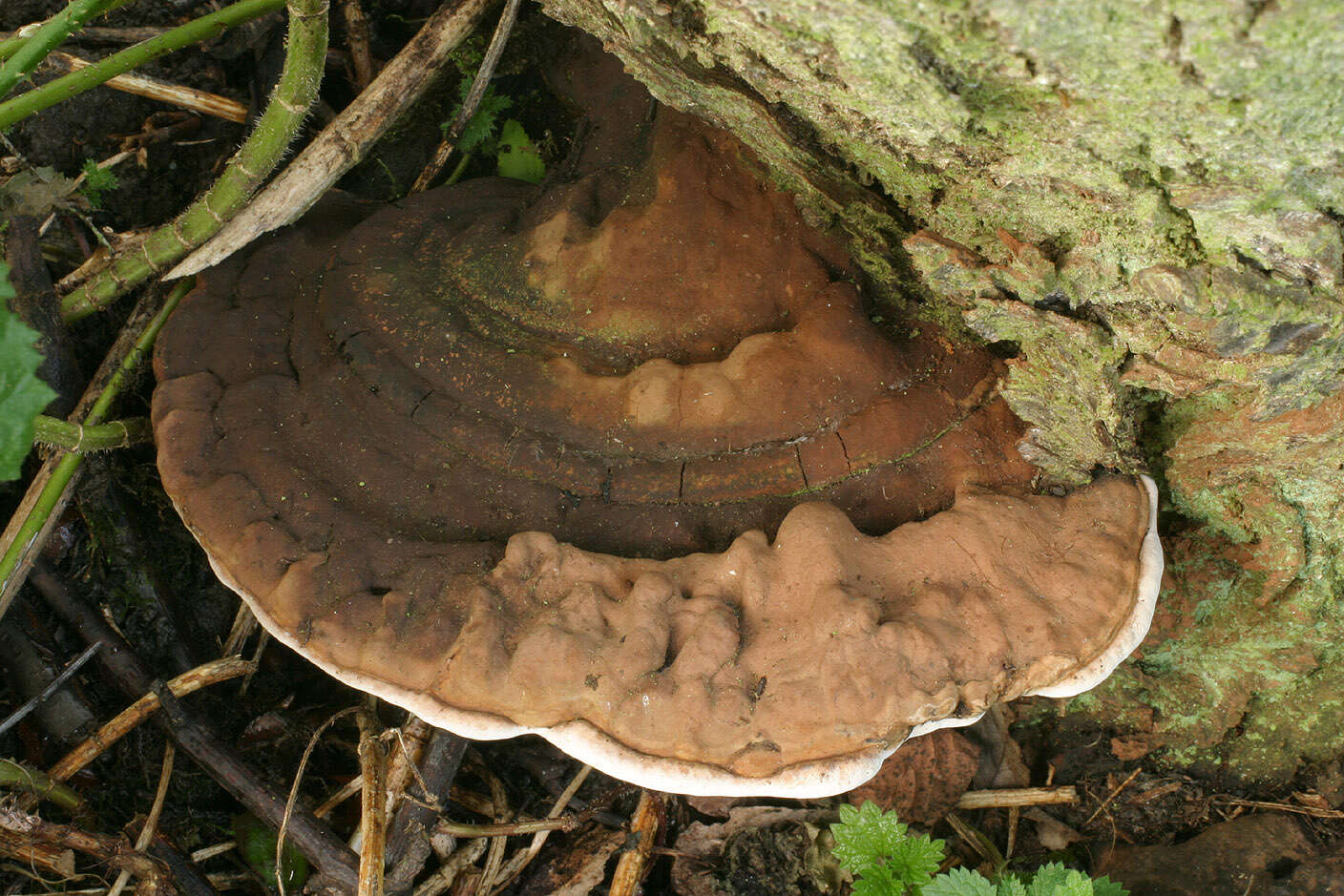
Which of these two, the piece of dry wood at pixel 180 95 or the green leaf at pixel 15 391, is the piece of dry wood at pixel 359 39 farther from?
the green leaf at pixel 15 391

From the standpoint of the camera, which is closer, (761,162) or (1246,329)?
(1246,329)

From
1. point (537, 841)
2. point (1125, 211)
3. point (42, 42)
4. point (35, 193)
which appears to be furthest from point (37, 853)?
point (1125, 211)

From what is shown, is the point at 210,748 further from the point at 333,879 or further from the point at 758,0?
the point at 758,0

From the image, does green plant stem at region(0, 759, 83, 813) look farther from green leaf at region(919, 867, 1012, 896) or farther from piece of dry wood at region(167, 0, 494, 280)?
green leaf at region(919, 867, 1012, 896)

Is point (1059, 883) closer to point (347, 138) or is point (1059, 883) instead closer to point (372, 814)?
point (372, 814)

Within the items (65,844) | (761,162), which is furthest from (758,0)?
(65,844)

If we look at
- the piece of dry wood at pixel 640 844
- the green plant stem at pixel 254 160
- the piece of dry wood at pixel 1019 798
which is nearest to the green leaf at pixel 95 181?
the green plant stem at pixel 254 160

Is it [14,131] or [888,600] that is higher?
[888,600]
